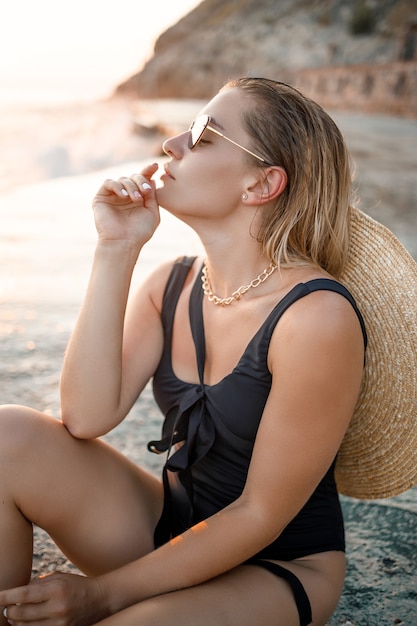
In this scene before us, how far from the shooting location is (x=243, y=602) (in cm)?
157

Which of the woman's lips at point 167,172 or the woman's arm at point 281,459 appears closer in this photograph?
the woman's arm at point 281,459

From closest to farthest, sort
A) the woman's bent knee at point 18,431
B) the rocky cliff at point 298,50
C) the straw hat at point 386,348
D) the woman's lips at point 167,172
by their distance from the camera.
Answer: the woman's bent knee at point 18,431 → the straw hat at point 386,348 → the woman's lips at point 167,172 → the rocky cliff at point 298,50

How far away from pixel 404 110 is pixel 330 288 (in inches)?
1551

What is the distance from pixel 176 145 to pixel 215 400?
719 millimetres

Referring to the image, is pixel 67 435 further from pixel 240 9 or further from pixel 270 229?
pixel 240 9

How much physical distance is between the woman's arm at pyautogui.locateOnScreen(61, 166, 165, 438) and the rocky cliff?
121ft

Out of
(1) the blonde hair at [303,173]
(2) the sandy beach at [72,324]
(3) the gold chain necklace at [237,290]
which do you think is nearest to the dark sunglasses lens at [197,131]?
(1) the blonde hair at [303,173]

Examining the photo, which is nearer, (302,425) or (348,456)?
(302,425)

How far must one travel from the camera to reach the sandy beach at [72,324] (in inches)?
83.4

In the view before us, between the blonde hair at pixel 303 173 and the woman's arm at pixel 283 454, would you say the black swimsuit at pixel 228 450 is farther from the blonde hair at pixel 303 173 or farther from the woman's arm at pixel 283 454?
the blonde hair at pixel 303 173

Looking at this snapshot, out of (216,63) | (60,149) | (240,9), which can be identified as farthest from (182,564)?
(240,9)

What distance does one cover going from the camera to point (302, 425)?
1.63m

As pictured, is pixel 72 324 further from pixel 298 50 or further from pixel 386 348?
pixel 298 50

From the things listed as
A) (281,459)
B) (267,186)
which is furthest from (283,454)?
(267,186)
